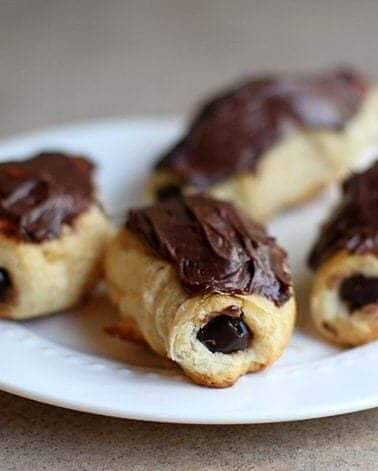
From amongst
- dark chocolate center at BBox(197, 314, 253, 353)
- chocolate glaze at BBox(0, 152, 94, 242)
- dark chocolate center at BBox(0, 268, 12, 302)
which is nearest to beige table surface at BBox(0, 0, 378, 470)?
chocolate glaze at BBox(0, 152, 94, 242)

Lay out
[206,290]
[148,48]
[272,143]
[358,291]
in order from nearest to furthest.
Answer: [206,290]
[358,291]
[272,143]
[148,48]

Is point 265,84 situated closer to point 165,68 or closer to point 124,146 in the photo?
point 124,146

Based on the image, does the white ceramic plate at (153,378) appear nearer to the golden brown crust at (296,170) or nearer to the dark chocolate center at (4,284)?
the dark chocolate center at (4,284)

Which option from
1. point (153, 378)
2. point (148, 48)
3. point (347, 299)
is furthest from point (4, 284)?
point (148, 48)

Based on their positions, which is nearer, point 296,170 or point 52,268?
point 52,268

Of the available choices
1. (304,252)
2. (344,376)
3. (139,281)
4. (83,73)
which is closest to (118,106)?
(83,73)

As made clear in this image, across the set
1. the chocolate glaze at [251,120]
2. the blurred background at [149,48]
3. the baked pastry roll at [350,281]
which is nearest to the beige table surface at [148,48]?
the blurred background at [149,48]

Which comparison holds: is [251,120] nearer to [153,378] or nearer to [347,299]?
[347,299]
